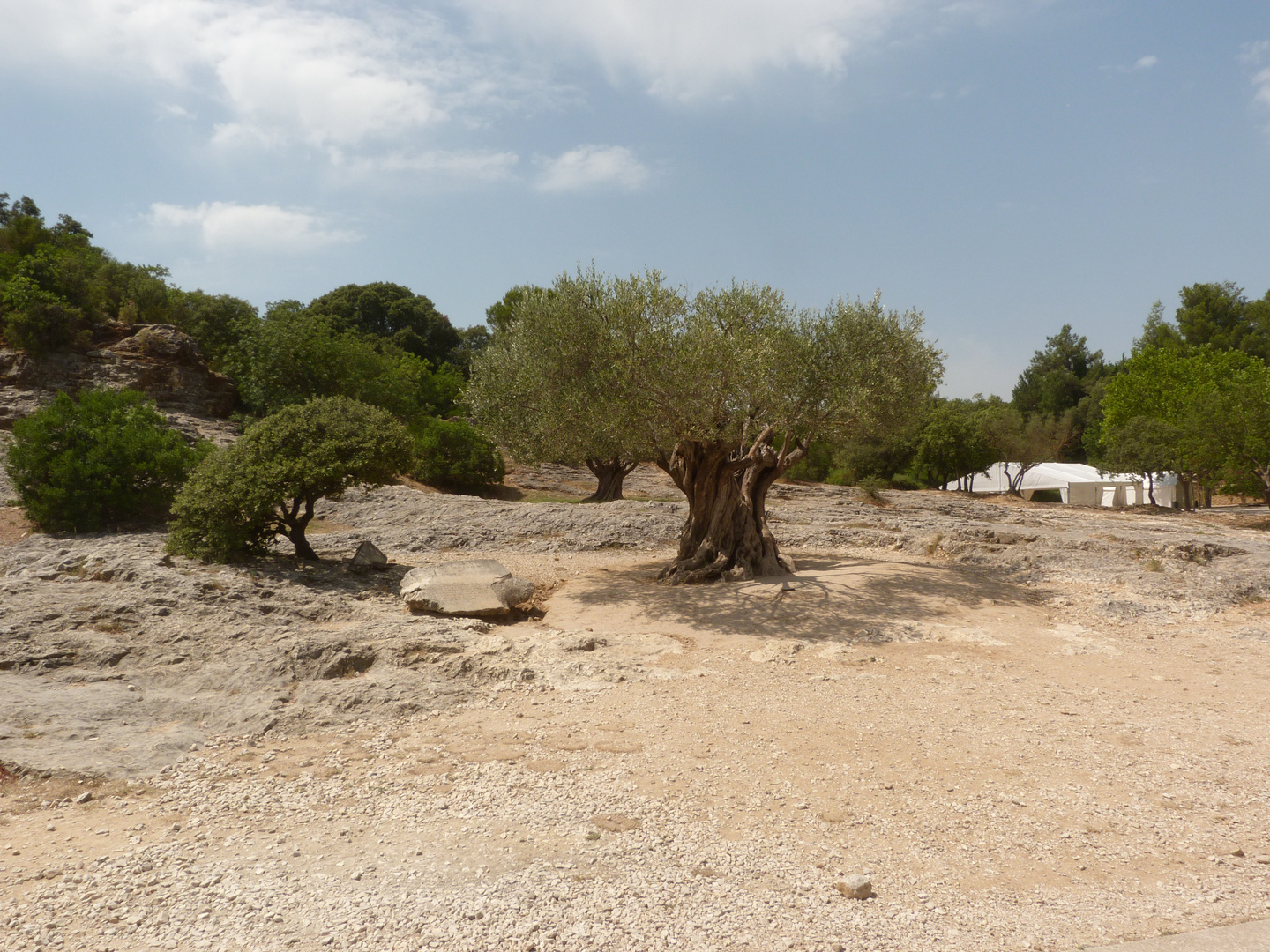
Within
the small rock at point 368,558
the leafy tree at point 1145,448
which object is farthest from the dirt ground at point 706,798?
the leafy tree at point 1145,448

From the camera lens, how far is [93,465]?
51.8 feet

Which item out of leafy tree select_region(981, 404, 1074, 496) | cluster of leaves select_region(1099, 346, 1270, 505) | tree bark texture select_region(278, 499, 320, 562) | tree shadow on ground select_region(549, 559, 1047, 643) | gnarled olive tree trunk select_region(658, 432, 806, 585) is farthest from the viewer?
leafy tree select_region(981, 404, 1074, 496)

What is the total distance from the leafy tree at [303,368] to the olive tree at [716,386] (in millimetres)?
18634

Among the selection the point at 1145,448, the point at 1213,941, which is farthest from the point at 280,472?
the point at 1145,448

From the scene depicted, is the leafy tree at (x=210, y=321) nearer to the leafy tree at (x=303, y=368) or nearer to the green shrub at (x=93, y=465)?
the leafy tree at (x=303, y=368)

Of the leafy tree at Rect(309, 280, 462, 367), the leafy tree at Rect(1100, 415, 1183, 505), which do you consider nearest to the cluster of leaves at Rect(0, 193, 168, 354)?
the leafy tree at Rect(309, 280, 462, 367)

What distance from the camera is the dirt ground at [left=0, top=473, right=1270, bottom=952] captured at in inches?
168

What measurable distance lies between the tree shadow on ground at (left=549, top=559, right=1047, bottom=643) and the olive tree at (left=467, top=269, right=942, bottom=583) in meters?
1.21

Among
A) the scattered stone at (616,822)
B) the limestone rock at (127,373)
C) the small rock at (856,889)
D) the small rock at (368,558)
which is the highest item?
the limestone rock at (127,373)

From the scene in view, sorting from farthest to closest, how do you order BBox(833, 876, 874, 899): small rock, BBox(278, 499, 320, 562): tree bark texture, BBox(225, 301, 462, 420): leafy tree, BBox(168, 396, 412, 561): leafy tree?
BBox(225, 301, 462, 420): leafy tree
BBox(278, 499, 320, 562): tree bark texture
BBox(168, 396, 412, 561): leafy tree
BBox(833, 876, 874, 899): small rock

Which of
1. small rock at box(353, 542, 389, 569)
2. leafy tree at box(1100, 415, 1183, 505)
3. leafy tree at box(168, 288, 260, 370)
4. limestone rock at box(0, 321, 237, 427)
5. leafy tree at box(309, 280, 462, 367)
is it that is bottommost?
small rock at box(353, 542, 389, 569)

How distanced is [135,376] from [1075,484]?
166 ft

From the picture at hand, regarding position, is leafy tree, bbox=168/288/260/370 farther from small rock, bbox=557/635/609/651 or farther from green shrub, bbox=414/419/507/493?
small rock, bbox=557/635/609/651

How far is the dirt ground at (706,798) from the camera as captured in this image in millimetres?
4273
